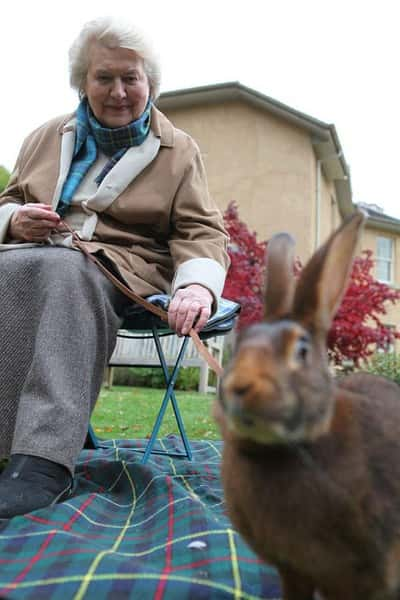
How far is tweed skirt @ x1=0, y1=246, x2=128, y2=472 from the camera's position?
2.36 metres

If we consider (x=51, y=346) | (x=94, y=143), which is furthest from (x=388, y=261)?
(x=51, y=346)

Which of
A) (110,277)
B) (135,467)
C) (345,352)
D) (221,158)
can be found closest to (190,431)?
(135,467)

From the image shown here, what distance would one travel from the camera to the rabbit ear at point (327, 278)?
4.29ft

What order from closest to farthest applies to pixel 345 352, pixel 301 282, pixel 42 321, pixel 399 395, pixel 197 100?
pixel 301 282 → pixel 399 395 → pixel 42 321 → pixel 345 352 → pixel 197 100

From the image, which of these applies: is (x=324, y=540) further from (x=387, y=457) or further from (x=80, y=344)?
(x=80, y=344)

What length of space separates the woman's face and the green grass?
208 centimetres

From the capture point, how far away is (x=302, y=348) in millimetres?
1229

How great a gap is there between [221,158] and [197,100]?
1.28 meters

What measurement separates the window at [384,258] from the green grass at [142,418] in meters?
11.7

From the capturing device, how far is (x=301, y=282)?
4.33 ft

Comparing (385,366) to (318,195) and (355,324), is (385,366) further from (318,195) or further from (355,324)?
(318,195)

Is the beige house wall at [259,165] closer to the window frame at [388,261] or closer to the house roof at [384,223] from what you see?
the house roof at [384,223]

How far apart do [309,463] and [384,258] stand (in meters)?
18.3

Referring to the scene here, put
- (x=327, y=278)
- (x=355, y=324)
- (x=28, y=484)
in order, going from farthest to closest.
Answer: (x=355, y=324)
(x=28, y=484)
(x=327, y=278)
